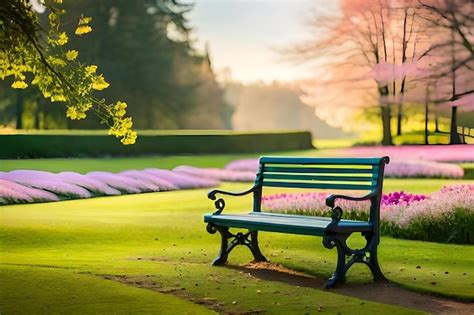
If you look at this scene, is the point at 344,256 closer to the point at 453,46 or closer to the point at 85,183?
the point at 453,46

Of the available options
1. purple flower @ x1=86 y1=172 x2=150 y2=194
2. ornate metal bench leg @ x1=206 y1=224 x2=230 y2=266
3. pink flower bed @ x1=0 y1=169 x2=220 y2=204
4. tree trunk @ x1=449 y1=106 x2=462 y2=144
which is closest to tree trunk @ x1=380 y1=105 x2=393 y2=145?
A: tree trunk @ x1=449 y1=106 x2=462 y2=144

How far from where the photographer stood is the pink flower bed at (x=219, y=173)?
1107 centimetres

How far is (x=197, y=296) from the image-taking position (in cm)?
525

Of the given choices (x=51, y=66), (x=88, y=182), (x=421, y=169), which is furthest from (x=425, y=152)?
(x=51, y=66)

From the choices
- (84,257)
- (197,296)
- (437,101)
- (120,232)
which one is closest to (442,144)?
(437,101)

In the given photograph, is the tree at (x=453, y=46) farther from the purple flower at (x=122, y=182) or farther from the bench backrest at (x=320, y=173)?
the purple flower at (x=122, y=182)

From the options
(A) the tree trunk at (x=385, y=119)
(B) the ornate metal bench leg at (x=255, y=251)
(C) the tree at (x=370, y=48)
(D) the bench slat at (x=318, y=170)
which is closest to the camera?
(D) the bench slat at (x=318, y=170)

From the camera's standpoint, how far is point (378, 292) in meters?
5.61

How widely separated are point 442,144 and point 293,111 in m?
2.48

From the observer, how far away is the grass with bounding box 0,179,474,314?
5.05 meters

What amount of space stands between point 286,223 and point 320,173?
746 mm

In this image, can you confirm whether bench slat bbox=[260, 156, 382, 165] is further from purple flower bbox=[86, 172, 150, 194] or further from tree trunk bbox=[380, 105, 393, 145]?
purple flower bbox=[86, 172, 150, 194]

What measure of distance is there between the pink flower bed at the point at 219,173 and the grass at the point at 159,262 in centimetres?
65

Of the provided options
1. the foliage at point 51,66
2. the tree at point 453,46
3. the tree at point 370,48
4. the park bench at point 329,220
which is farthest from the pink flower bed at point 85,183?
the tree at point 453,46
